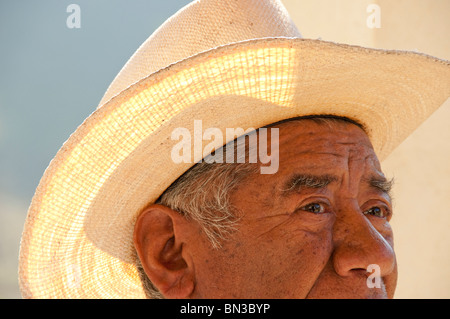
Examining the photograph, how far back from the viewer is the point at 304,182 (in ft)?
4.81

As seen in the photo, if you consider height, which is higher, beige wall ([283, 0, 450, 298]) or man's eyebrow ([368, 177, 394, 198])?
beige wall ([283, 0, 450, 298])

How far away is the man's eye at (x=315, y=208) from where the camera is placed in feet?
4.80

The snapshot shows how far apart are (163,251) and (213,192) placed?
8.2 inches

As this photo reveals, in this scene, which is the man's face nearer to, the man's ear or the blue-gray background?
the man's ear

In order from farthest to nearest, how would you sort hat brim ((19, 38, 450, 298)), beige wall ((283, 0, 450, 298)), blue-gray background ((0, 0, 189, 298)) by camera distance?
1. blue-gray background ((0, 0, 189, 298))
2. beige wall ((283, 0, 450, 298))
3. hat brim ((19, 38, 450, 298))

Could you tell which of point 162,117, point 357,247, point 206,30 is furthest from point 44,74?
point 357,247

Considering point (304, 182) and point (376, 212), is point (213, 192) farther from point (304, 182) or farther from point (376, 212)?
point (376, 212)

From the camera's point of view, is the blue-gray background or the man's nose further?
the blue-gray background

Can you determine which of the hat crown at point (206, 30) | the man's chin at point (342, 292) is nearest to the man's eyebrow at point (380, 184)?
the man's chin at point (342, 292)

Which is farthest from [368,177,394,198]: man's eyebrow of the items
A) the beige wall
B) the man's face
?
the beige wall

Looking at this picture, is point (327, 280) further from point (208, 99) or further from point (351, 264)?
point (208, 99)

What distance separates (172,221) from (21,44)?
185 centimetres

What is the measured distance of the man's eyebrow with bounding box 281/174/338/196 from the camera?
4.79 feet

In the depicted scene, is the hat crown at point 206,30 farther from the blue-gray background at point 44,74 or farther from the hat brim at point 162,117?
the blue-gray background at point 44,74
